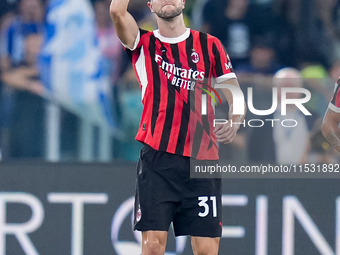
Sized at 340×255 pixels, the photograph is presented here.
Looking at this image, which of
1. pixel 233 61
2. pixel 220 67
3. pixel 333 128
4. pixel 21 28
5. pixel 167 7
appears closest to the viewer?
pixel 167 7

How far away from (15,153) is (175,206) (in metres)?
1.92

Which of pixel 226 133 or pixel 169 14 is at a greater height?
pixel 169 14

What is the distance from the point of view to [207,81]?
3.40 m

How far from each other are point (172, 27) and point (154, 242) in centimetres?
129

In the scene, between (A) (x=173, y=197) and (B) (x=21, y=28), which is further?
(B) (x=21, y=28)

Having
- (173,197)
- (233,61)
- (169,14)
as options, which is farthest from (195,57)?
(233,61)

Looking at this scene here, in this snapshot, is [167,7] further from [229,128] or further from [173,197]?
[173,197]

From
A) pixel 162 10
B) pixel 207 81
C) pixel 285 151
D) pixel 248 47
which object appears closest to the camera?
pixel 162 10

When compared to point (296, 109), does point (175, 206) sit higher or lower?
lower

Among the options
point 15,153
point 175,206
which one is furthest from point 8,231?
point 175,206

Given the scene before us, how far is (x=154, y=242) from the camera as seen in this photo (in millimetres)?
3258

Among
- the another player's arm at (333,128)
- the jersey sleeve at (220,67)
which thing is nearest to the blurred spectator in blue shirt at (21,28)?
the jersey sleeve at (220,67)

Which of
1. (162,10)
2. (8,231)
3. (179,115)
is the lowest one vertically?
(8,231)

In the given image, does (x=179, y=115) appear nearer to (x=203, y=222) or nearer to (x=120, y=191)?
(x=203, y=222)
